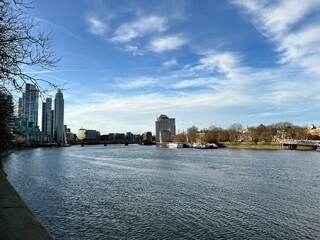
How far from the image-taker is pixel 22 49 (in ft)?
35.0

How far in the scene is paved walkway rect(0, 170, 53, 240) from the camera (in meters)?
13.3

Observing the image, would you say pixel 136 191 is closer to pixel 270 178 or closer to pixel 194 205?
pixel 194 205

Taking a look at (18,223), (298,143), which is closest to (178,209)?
(18,223)

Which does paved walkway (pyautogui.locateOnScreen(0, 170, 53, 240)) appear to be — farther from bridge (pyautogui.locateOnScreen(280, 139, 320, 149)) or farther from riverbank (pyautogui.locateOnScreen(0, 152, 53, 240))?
bridge (pyautogui.locateOnScreen(280, 139, 320, 149))

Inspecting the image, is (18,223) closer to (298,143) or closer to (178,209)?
(178,209)

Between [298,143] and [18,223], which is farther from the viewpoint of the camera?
[298,143]

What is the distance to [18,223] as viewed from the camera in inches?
595

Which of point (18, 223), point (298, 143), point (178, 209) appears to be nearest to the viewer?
point (18, 223)

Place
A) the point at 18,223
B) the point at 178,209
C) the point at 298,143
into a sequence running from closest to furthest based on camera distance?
the point at 18,223
the point at 178,209
the point at 298,143

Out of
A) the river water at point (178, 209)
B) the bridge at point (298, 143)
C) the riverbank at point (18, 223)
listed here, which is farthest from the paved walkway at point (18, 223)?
the bridge at point (298, 143)

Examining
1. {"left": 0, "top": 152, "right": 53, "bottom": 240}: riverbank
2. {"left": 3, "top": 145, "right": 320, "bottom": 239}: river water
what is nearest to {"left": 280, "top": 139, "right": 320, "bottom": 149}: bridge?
{"left": 3, "top": 145, "right": 320, "bottom": 239}: river water

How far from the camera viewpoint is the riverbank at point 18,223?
13.3 meters

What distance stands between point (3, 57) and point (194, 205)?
20.7 meters

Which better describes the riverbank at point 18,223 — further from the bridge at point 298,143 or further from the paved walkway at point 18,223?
the bridge at point 298,143
